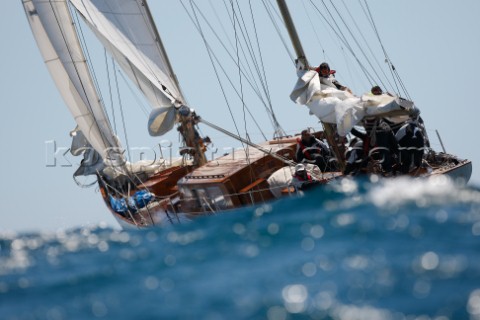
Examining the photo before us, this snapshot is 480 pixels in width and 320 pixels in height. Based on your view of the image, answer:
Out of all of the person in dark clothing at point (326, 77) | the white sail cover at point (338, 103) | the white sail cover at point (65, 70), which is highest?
the white sail cover at point (65, 70)

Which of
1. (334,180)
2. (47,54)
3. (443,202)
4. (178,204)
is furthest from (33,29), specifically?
(443,202)

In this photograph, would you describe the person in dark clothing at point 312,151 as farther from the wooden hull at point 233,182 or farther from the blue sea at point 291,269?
the blue sea at point 291,269

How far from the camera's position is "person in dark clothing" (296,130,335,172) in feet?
61.2

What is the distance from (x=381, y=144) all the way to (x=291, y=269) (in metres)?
7.72

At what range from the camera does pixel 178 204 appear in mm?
19922

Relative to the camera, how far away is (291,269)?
32.2 feet

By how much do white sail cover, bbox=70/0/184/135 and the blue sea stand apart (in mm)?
8331

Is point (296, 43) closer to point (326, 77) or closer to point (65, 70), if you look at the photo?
point (326, 77)

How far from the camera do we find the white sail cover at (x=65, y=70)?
24.2m

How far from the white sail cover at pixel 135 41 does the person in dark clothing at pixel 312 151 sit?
4.63 meters

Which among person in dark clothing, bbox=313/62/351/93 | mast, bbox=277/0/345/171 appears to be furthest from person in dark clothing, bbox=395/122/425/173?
person in dark clothing, bbox=313/62/351/93

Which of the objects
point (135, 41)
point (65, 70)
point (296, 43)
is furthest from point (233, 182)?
point (65, 70)

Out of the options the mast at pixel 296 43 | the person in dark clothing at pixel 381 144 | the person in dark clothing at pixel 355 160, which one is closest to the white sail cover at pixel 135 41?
the mast at pixel 296 43

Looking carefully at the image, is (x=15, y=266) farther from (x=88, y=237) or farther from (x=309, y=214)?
(x=309, y=214)
